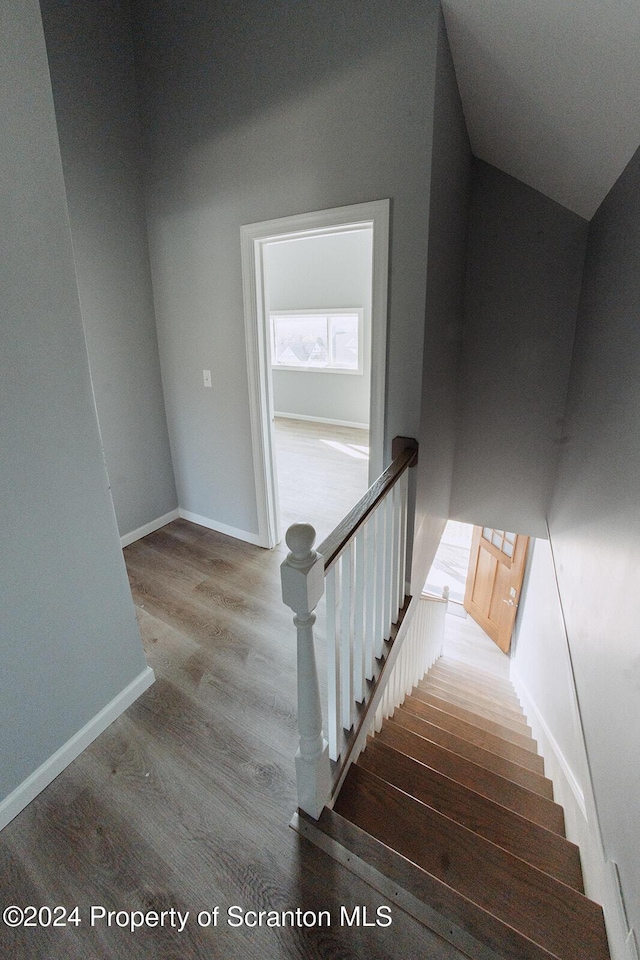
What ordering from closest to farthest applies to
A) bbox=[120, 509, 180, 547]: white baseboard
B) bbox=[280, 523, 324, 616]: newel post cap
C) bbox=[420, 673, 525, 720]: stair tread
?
bbox=[280, 523, 324, 616]: newel post cap → bbox=[120, 509, 180, 547]: white baseboard → bbox=[420, 673, 525, 720]: stair tread

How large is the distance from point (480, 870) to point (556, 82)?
2.70 metres

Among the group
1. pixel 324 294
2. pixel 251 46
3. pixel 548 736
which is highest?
pixel 251 46

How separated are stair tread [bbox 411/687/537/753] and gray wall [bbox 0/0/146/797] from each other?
2.45 meters

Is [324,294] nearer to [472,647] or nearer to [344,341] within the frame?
[344,341]

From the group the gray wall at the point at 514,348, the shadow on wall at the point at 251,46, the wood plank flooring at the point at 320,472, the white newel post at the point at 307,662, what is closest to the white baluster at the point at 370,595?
the white newel post at the point at 307,662

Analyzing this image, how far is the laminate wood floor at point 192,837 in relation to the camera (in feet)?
3.63

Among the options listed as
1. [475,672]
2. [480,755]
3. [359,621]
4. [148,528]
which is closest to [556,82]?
[359,621]

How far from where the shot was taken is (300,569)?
40.9 inches

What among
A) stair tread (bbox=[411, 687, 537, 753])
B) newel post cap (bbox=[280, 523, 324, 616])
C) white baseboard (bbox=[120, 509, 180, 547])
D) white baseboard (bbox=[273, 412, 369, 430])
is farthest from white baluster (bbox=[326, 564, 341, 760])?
white baseboard (bbox=[273, 412, 369, 430])

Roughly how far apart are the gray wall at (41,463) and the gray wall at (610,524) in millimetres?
1803

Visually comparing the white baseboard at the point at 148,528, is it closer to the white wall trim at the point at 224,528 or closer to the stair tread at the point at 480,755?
the white wall trim at the point at 224,528

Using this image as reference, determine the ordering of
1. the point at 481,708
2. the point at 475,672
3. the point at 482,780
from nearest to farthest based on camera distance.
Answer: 1. the point at 482,780
2. the point at 481,708
3. the point at 475,672

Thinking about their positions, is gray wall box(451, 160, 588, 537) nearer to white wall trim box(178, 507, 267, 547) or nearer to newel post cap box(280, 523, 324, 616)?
white wall trim box(178, 507, 267, 547)

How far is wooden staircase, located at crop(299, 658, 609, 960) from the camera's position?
115 cm
